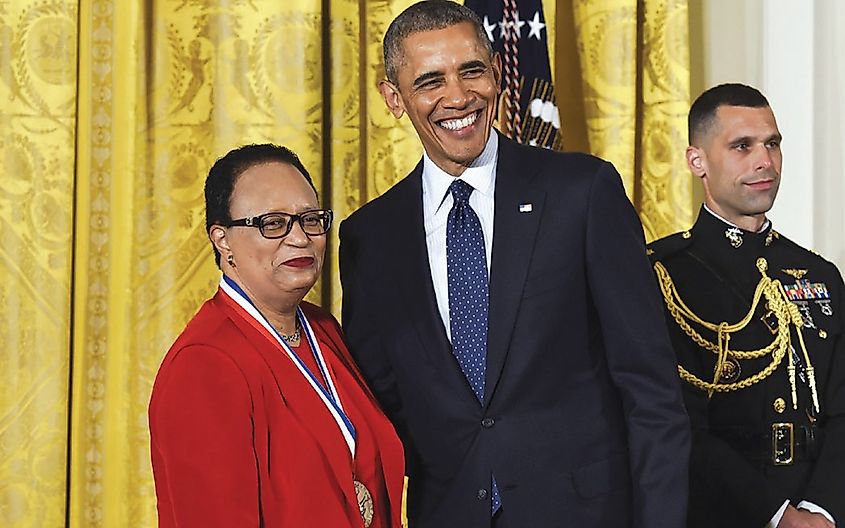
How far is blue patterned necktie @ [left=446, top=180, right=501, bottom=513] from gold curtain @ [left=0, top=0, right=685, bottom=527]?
128cm

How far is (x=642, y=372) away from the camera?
6.05ft

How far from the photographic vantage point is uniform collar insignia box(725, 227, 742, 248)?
247 centimetres

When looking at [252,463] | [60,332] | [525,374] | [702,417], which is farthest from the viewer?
[60,332]

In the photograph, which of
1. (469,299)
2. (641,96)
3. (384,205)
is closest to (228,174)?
(384,205)

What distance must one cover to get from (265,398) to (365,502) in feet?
0.81

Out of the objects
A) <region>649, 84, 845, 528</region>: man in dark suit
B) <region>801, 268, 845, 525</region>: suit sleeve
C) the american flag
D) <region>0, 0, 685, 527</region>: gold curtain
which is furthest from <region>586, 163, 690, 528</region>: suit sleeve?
<region>0, 0, 685, 527</region>: gold curtain

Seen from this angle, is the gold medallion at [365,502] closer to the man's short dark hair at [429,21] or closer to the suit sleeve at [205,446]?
the suit sleeve at [205,446]

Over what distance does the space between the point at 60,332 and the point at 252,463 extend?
5.10ft

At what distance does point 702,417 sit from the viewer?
2.35m

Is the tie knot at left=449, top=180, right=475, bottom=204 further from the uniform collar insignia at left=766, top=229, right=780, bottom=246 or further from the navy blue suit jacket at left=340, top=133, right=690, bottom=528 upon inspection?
the uniform collar insignia at left=766, top=229, right=780, bottom=246

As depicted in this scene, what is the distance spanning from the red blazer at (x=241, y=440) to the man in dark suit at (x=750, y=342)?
2.65 ft

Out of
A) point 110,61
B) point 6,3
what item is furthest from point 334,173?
point 6,3

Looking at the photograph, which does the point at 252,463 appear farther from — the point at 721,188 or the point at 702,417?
the point at 721,188

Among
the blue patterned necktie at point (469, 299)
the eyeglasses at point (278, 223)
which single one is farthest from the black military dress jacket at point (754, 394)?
the eyeglasses at point (278, 223)
